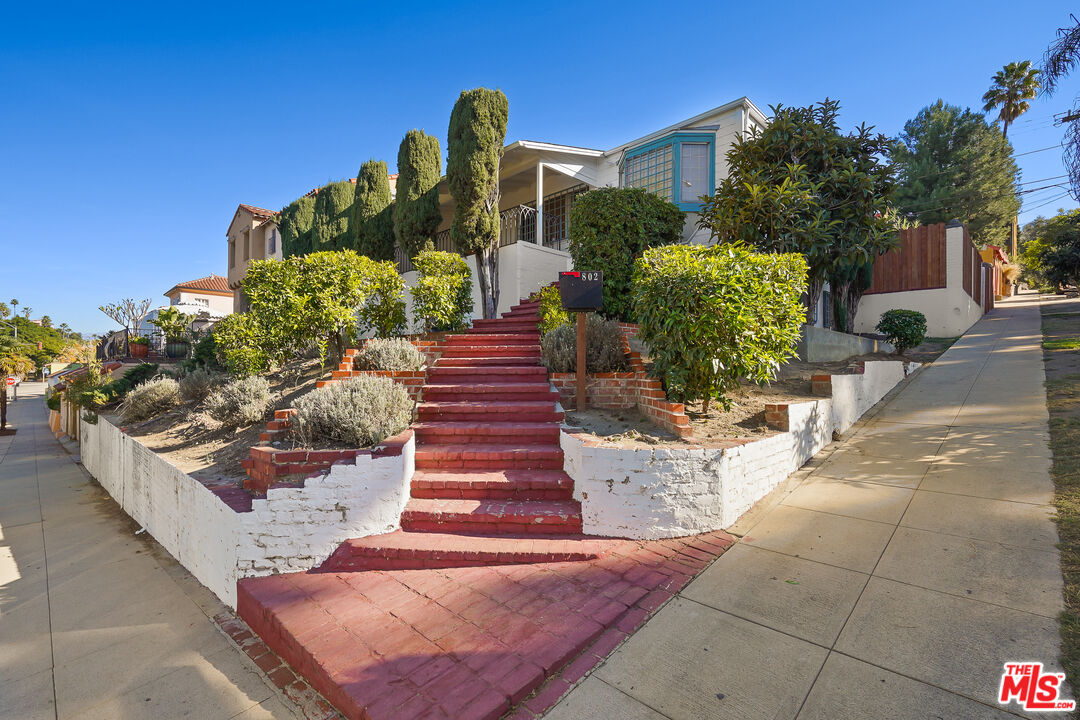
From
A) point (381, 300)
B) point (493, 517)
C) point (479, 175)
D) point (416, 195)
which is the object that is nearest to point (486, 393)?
point (493, 517)

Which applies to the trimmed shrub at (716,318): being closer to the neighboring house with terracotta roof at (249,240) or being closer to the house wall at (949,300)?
the house wall at (949,300)

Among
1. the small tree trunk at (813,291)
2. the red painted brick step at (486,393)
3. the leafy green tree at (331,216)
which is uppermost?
the leafy green tree at (331,216)

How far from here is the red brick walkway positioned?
2322mm

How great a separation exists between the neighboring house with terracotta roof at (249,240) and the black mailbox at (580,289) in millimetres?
18920

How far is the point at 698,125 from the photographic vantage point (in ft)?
33.0

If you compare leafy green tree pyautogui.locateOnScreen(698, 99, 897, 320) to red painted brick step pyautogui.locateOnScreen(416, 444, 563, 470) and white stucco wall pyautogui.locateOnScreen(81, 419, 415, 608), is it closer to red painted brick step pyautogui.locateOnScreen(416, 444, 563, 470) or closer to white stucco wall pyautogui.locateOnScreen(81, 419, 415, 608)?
red painted brick step pyautogui.locateOnScreen(416, 444, 563, 470)

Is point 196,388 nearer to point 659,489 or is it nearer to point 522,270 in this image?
point 522,270

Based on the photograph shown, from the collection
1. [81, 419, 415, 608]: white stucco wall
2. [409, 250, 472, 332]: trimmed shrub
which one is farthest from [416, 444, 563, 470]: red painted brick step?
[409, 250, 472, 332]: trimmed shrub

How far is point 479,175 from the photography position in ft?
33.6

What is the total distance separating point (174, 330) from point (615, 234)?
1604cm

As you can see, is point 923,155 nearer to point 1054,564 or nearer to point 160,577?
point 1054,564

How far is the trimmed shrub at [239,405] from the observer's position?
20.8 ft

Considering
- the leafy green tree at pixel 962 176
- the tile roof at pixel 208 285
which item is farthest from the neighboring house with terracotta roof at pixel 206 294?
the leafy green tree at pixel 962 176

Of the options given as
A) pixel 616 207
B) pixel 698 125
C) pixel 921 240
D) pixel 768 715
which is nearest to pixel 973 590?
pixel 768 715
